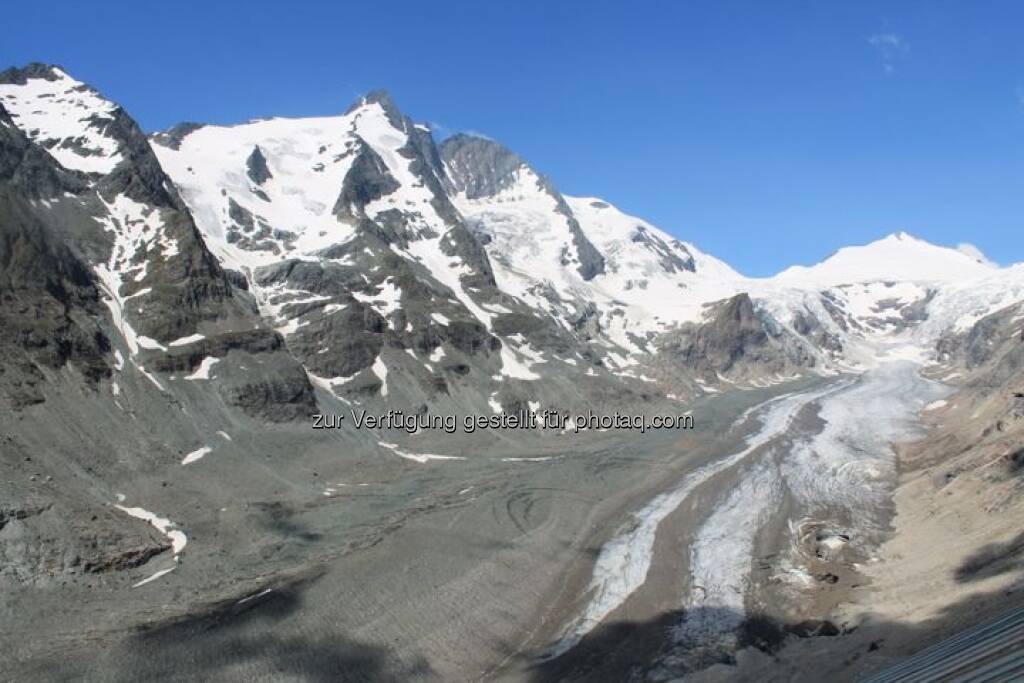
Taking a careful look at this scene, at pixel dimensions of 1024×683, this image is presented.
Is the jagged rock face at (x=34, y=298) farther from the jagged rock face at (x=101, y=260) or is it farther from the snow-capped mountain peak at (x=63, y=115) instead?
the snow-capped mountain peak at (x=63, y=115)

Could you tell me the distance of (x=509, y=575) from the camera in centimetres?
5741

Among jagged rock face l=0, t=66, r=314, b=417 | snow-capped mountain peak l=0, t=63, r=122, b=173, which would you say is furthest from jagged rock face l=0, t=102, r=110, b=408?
snow-capped mountain peak l=0, t=63, r=122, b=173

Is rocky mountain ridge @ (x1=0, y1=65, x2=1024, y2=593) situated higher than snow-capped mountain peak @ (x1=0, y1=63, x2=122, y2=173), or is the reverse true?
snow-capped mountain peak @ (x1=0, y1=63, x2=122, y2=173)

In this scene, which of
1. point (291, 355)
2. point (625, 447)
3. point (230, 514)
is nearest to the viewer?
point (230, 514)

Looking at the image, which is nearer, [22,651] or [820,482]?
[22,651]

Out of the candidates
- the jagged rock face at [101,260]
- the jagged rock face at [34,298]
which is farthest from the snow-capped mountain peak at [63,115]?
the jagged rock face at [34,298]

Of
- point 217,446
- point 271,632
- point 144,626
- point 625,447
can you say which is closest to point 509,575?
point 271,632

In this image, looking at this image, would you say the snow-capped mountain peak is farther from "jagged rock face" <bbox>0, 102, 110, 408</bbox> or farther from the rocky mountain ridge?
"jagged rock face" <bbox>0, 102, 110, 408</bbox>

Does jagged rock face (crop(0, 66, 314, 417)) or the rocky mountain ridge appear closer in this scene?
the rocky mountain ridge

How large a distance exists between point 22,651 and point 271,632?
13045 mm

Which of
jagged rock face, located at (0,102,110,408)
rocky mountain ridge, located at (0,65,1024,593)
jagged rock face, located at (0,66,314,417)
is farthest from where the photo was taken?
jagged rock face, located at (0,66,314,417)

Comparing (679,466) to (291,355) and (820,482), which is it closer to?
(820,482)

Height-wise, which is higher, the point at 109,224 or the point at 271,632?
the point at 109,224

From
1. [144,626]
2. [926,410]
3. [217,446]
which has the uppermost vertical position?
[217,446]
